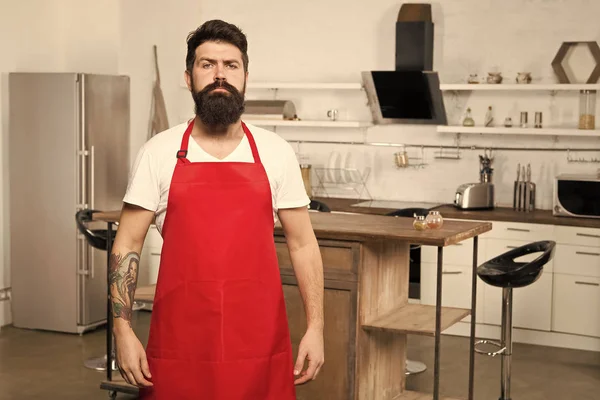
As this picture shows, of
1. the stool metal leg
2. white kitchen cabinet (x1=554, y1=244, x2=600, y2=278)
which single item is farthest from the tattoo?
white kitchen cabinet (x1=554, y1=244, x2=600, y2=278)

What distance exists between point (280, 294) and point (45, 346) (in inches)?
159

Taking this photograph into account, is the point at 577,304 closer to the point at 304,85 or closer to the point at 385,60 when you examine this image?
the point at 385,60

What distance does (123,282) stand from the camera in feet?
9.09

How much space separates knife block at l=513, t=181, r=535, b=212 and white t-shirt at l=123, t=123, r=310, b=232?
438 centimetres

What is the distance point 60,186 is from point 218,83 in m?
4.28

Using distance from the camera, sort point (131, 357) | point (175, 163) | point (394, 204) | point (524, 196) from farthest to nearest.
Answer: point (394, 204)
point (524, 196)
point (175, 163)
point (131, 357)

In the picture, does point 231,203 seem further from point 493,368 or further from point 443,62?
point 443,62

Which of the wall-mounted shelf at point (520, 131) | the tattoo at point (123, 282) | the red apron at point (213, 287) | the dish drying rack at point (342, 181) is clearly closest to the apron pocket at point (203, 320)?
the red apron at point (213, 287)

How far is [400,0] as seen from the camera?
7.51 metres

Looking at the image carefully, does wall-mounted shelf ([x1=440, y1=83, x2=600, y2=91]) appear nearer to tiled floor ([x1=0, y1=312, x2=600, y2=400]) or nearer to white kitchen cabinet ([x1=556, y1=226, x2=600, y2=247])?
white kitchen cabinet ([x1=556, y1=226, x2=600, y2=247])

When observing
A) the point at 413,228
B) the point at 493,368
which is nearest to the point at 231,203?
the point at 413,228

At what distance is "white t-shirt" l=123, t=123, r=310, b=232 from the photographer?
272cm

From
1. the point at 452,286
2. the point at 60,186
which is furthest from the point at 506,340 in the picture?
the point at 60,186

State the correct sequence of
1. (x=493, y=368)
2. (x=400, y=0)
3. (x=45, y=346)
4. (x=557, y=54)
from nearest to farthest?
(x=493, y=368) → (x=45, y=346) → (x=557, y=54) → (x=400, y=0)
